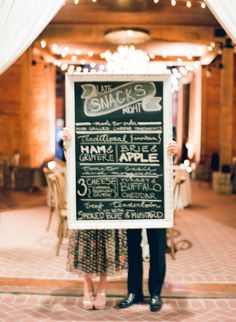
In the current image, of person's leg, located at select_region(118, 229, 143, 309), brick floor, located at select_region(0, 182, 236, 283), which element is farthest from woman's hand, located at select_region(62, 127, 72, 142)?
brick floor, located at select_region(0, 182, 236, 283)

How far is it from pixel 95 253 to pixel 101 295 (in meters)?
0.40

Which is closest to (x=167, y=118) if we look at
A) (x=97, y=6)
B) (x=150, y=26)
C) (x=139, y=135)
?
(x=139, y=135)

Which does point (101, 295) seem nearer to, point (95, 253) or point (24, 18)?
point (95, 253)

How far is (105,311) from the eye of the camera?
13.7 ft

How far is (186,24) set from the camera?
12.1m

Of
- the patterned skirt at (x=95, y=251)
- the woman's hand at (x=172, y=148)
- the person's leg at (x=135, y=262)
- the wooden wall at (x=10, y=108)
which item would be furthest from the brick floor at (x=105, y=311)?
the wooden wall at (x=10, y=108)

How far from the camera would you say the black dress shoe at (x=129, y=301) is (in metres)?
4.23

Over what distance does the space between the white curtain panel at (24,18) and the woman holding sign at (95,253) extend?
60.5 inches

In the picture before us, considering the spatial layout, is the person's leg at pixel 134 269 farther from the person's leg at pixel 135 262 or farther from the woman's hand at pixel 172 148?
the woman's hand at pixel 172 148

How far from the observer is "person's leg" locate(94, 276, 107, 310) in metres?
4.21

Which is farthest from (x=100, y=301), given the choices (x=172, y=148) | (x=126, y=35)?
(x=126, y=35)

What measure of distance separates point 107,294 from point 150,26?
8.59 meters

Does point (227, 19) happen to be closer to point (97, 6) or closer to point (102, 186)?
point (102, 186)

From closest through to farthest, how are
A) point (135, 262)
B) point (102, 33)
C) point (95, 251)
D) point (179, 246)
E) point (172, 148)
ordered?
1. point (172, 148)
2. point (95, 251)
3. point (135, 262)
4. point (179, 246)
5. point (102, 33)
